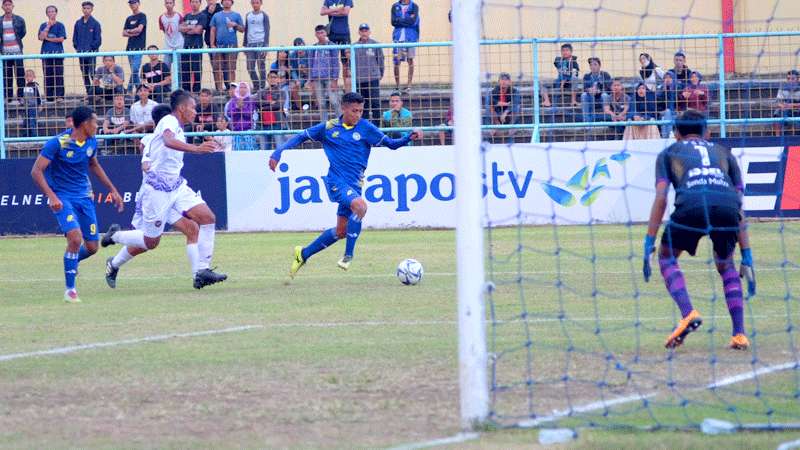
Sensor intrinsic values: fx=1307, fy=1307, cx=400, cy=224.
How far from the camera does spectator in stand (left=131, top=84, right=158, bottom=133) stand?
22641mm

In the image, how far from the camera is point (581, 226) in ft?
68.8

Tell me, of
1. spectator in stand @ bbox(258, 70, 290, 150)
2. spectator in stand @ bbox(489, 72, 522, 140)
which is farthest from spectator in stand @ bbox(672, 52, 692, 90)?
spectator in stand @ bbox(258, 70, 290, 150)

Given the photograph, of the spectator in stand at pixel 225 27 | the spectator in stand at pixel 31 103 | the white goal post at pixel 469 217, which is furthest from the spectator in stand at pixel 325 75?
the white goal post at pixel 469 217

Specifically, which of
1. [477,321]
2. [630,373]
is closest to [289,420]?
[477,321]

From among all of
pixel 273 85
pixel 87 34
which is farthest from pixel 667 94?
pixel 87 34

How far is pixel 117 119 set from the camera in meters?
22.8

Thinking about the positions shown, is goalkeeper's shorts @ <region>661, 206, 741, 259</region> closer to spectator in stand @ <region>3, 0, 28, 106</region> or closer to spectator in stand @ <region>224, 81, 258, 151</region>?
spectator in stand @ <region>224, 81, 258, 151</region>

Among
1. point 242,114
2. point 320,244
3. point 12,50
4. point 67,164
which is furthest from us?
point 12,50

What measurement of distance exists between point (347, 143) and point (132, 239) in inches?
104

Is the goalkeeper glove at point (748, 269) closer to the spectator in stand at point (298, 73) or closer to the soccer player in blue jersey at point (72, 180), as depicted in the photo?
the soccer player in blue jersey at point (72, 180)

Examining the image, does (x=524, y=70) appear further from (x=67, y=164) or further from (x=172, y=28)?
(x=67, y=164)

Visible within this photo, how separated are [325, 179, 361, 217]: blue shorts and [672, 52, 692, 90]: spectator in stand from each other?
593 cm

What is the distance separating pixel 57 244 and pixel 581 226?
27.5 ft

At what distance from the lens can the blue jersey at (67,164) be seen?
12938 mm
